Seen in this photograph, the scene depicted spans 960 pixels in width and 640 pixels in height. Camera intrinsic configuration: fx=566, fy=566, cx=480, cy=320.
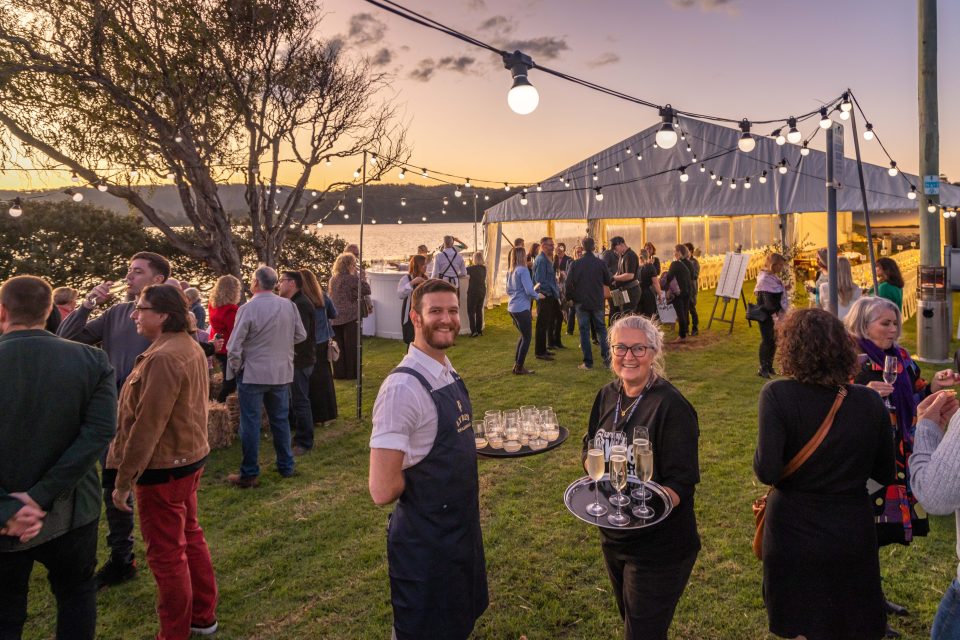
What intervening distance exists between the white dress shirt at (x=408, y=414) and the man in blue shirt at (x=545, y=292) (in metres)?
6.96

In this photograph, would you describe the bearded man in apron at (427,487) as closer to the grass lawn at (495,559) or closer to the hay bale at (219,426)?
the grass lawn at (495,559)

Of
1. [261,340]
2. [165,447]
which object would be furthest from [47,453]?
[261,340]

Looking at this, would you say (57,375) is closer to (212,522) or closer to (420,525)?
(420,525)

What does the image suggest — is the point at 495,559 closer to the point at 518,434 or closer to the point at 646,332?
the point at 518,434

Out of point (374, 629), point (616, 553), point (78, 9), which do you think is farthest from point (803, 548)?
point (78, 9)

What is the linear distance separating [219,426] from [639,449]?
497 centimetres

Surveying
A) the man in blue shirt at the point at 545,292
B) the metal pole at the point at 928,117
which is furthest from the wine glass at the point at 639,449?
the metal pole at the point at 928,117

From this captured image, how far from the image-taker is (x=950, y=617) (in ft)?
5.85

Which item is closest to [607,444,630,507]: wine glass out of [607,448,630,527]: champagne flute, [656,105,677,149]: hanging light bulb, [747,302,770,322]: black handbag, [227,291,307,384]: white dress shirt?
[607,448,630,527]: champagne flute

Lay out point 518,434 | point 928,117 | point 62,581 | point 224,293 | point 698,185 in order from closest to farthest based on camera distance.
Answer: point 62,581, point 518,434, point 224,293, point 928,117, point 698,185

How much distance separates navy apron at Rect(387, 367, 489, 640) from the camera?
74.9 inches

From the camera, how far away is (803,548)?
6.63 feet

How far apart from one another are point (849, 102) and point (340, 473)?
8858 mm

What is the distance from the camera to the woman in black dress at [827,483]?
1.97 m
